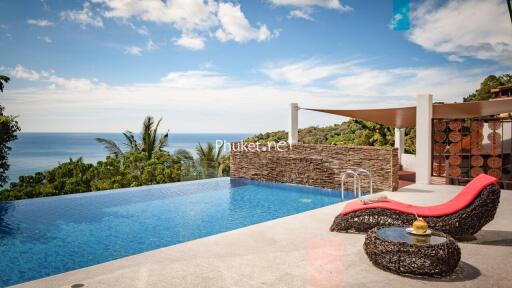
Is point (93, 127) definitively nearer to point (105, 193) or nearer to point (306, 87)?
point (306, 87)

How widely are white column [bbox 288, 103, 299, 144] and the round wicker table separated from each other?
1142cm

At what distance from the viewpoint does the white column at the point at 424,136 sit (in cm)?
1162

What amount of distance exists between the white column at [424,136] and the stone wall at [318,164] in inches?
34.4

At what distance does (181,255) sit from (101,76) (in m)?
51.1

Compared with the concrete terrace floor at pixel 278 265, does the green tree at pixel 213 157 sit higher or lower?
higher

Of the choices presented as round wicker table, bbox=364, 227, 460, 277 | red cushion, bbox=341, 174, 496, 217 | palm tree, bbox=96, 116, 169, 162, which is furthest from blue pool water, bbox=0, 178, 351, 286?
palm tree, bbox=96, 116, 169, 162

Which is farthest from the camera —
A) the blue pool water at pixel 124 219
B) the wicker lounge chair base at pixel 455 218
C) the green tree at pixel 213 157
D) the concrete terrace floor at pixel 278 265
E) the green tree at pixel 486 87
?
the green tree at pixel 486 87

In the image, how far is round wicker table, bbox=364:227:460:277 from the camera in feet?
13.8

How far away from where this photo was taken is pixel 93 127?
218 feet

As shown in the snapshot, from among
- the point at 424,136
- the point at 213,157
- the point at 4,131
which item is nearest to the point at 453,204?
the point at 424,136

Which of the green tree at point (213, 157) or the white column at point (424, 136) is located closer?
the white column at point (424, 136)

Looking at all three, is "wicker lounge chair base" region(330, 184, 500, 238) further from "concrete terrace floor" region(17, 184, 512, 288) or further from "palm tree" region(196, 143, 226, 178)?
"palm tree" region(196, 143, 226, 178)

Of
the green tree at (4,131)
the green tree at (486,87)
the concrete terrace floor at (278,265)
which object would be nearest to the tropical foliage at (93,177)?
the green tree at (4,131)

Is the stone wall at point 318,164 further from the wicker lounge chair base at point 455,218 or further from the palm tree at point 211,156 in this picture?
the wicker lounge chair base at point 455,218
